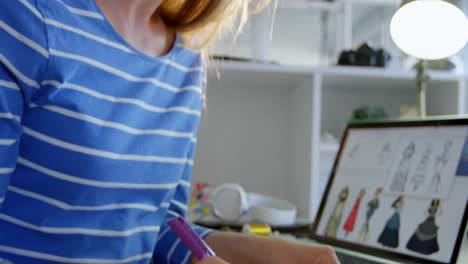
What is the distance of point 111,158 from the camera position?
49cm

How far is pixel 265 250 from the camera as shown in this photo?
0.51 m

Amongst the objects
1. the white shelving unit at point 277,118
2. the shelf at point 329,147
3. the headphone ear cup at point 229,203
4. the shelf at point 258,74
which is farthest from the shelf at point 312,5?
the headphone ear cup at point 229,203

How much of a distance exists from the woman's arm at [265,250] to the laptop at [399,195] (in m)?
0.12

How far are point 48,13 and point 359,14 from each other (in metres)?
5.23

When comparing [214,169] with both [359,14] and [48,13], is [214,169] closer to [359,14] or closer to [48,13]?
[48,13]

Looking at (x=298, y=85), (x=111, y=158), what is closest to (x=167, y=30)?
(x=111, y=158)

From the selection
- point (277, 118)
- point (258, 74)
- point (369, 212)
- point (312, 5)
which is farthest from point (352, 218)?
point (312, 5)

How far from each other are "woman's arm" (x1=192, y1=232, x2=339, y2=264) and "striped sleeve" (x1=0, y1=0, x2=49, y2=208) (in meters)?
0.22

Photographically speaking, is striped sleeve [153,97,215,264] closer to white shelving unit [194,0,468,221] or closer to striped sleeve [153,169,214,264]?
striped sleeve [153,169,214,264]

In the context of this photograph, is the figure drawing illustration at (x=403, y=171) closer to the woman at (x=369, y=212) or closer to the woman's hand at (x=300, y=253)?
the woman at (x=369, y=212)

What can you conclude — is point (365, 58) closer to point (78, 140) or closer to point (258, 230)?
point (258, 230)

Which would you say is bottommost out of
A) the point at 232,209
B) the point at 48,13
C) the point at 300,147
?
the point at 232,209

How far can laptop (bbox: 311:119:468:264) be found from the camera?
0.54 m

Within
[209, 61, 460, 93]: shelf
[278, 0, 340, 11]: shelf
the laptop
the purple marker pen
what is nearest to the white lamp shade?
the laptop
